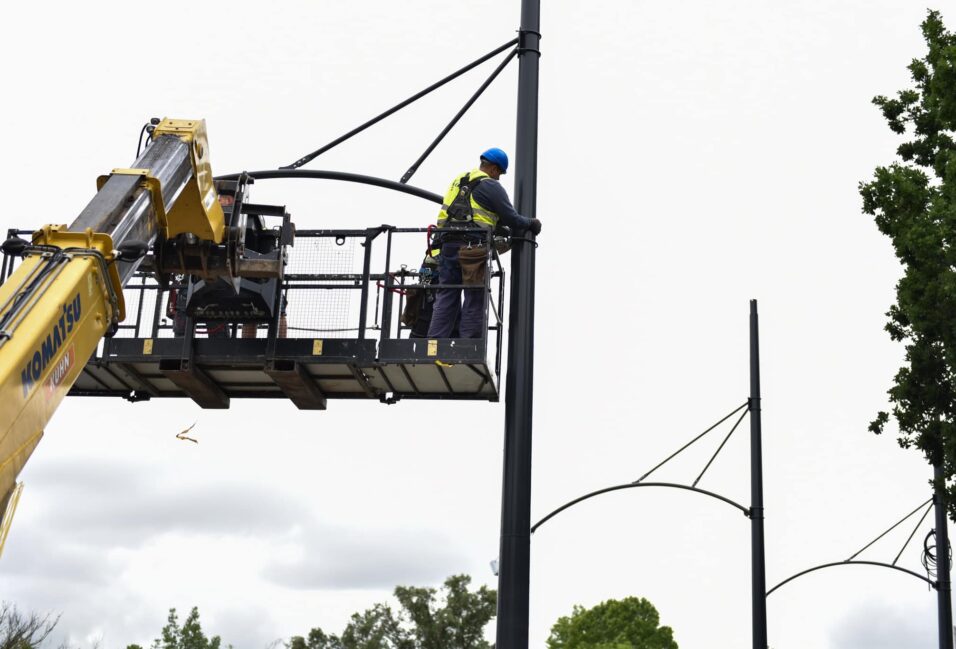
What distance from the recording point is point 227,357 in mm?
11602

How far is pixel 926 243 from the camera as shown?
614 inches

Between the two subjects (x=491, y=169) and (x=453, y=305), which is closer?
(x=453, y=305)

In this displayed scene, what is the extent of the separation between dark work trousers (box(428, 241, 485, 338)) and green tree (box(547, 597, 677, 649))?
167 feet

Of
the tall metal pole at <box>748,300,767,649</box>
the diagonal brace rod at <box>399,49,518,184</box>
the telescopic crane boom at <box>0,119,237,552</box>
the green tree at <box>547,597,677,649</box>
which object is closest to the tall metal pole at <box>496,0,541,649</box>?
the diagonal brace rod at <box>399,49,518,184</box>

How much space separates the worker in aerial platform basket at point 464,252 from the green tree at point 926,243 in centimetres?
693

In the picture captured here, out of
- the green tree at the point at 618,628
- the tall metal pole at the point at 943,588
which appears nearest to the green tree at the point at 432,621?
the green tree at the point at 618,628

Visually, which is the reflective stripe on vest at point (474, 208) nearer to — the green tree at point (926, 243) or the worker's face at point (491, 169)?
the worker's face at point (491, 169)

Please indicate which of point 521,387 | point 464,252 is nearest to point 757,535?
point 464,252

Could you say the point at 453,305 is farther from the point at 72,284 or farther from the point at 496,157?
the point at 72,284

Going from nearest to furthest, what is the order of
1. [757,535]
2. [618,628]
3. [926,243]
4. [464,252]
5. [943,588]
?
[464,252]
[926,243]
[757,535]
[943,588]
[618,628]

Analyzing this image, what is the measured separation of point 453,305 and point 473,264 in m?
0.43

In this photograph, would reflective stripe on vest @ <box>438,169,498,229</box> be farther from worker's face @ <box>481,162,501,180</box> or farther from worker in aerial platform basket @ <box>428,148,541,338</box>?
worker's face @ <box>481,162,501,180</box>

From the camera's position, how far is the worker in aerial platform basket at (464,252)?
1111 cm

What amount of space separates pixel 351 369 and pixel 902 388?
30.7ft
